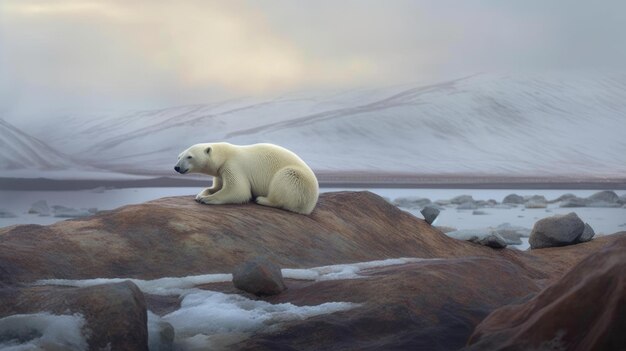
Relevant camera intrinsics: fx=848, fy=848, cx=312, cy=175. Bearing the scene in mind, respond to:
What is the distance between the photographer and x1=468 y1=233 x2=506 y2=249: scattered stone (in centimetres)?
1042

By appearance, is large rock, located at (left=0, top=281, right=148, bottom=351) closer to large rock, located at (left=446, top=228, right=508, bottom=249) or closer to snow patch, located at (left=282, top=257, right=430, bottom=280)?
snow patch, located at (left=282, top=257, right=430, bottom=280)

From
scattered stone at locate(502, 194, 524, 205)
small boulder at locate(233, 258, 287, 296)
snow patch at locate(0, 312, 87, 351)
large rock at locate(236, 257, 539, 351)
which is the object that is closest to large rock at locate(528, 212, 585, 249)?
large rock at locate(236, 257, 539, 351)

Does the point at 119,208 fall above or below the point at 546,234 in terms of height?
above

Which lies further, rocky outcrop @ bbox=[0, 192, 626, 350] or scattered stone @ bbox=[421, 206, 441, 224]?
scattered stone @ bbox=[421, 206, 441, 224]

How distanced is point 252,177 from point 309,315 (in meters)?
3.83

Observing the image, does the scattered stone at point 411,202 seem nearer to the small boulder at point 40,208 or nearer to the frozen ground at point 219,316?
the small boulder at point 40,208

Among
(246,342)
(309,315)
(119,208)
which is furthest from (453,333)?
(119,208)

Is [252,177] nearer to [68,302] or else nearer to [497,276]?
[497,276]

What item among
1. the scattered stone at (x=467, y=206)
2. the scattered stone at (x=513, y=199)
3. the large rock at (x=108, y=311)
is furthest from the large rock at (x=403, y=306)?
the scattered stone at (x=513, y=199)

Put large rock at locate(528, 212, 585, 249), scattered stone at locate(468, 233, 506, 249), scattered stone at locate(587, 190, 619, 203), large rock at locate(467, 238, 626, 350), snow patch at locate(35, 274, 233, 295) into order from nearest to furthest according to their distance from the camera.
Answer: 1. large rock at locate(467, 238, 626, 350)
2. snow patch at locate(35, 274, 233, 295)
3. scattered stone at locate(468, 233, 506, 249)
4. large rock at locate(528, 212, 585, 249)
5. scattered stone at locate(587, 190, 619, 203)

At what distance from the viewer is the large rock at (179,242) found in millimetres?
6512

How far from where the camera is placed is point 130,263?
6754 millimetres

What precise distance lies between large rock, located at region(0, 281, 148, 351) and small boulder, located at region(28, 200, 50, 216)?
1231cm

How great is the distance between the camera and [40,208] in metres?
16.8
